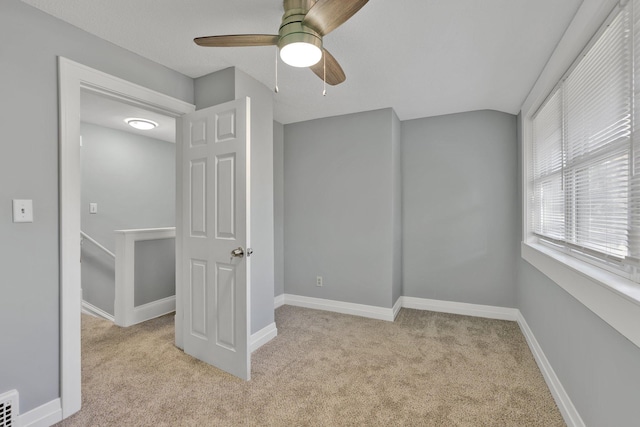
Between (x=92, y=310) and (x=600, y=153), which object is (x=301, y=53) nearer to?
(x=600, y=153)

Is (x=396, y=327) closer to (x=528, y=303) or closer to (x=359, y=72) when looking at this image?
(x=528, y=303)

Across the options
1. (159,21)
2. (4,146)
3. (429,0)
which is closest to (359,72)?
(429,0)

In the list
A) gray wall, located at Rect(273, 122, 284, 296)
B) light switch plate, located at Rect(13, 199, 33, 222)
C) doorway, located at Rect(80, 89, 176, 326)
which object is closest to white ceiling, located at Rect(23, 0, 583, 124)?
gray wall, located at Rect(273, 122, 284, 296)

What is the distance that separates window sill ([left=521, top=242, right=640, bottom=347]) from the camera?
1.05 metres

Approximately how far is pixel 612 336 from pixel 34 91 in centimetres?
303

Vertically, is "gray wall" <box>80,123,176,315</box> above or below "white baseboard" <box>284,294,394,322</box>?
above

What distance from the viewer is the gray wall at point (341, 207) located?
3.24m

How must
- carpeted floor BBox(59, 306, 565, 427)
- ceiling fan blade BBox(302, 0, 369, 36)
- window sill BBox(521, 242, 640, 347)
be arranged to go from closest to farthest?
window sill BBox(521, 242, 640, 347) < ceiling fan blade BBox(302, 0, 369, 36) < carpeted floor BBox(59, 306, 565, 427)

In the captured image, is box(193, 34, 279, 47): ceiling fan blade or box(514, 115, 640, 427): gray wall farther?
box(193, 34, 279, 47): ceiling fan blade

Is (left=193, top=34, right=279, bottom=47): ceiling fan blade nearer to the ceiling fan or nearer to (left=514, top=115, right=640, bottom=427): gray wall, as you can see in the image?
the ceiling fan

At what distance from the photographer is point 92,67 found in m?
1.85

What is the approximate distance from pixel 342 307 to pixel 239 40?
2838 mm

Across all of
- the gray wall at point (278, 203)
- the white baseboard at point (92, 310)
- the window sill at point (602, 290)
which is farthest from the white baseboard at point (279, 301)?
the window sill at point (602, 290)

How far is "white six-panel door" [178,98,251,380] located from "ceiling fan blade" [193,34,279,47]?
52 cm
